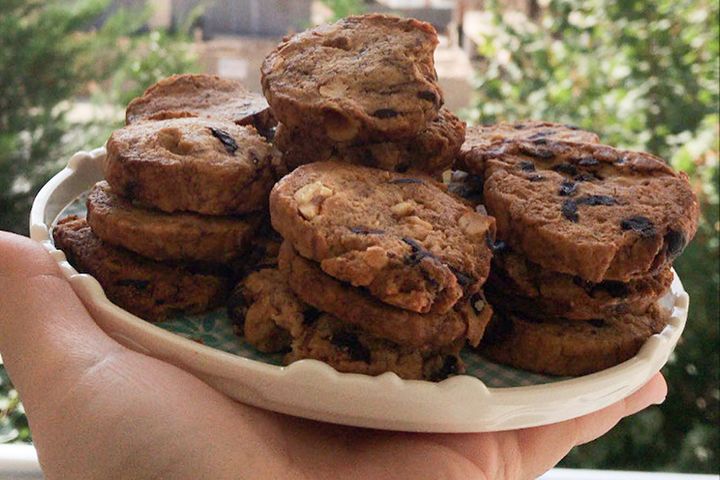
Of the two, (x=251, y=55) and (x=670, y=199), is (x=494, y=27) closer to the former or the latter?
(x=251, y=55)

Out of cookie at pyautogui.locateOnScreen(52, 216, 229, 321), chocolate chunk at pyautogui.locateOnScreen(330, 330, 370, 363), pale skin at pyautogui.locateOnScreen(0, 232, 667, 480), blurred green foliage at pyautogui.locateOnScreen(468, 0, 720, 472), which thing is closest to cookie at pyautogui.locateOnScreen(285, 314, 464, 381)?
chocolate chunk at pyautogui.locateOnScreen(330, 330, 370, 363)

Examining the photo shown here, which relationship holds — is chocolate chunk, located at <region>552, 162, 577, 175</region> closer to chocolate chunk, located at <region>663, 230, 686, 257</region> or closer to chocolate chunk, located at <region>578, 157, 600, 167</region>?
chocolate chunk, located at <region>578, 157, 600, 167</region>

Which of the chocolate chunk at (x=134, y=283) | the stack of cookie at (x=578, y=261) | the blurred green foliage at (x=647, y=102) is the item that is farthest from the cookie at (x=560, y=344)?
the blurred green foliage at (x=647, y=102)

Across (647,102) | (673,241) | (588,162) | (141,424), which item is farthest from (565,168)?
(647,102)

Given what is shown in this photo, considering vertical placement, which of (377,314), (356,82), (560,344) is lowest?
(560,344)

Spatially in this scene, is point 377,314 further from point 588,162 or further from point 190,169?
point 588,162

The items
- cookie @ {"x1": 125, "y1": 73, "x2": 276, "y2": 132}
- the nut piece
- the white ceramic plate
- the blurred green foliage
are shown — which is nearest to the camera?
the white ceramic plate

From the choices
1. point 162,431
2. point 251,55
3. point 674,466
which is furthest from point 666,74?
point 162,431
